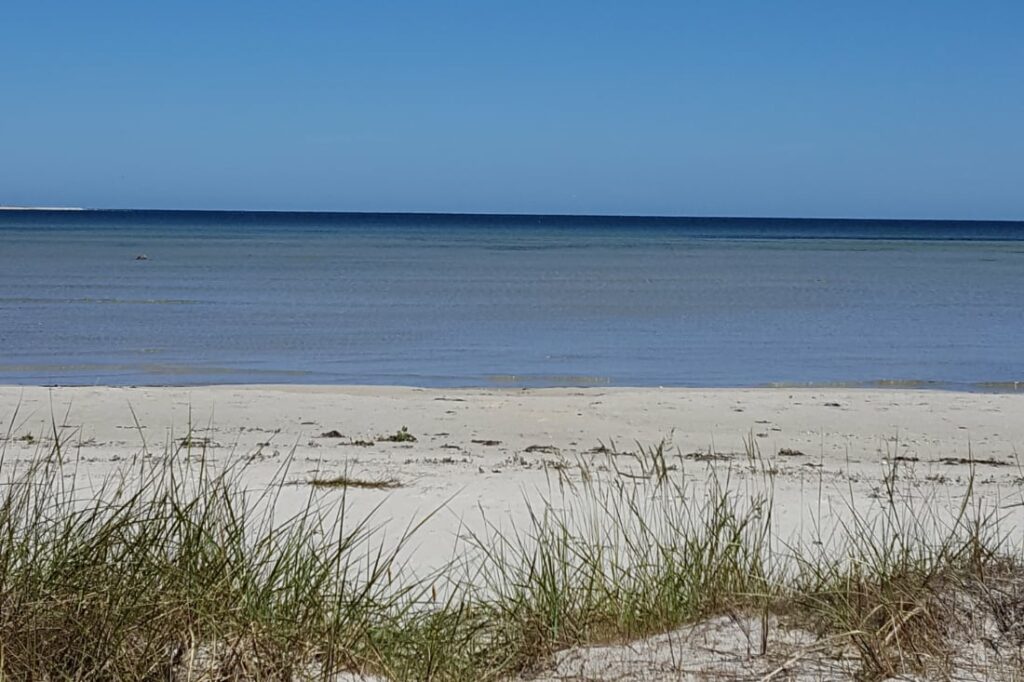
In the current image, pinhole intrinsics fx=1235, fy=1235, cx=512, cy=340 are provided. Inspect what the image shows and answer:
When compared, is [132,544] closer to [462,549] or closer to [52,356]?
[462,549]

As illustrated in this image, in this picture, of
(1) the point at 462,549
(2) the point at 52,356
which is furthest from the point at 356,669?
(2) the point at 52,356

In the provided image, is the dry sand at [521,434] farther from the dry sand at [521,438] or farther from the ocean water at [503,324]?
the ocean water at [503,324]

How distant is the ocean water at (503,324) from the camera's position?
17.3m

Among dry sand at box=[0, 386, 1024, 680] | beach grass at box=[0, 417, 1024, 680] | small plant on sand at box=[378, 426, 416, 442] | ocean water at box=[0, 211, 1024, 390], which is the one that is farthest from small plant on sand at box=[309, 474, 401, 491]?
ocean water at box=[0, 211, 1024, 390]

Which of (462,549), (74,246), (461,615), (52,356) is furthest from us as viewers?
(74,246)

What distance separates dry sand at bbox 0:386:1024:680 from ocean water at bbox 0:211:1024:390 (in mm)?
2147

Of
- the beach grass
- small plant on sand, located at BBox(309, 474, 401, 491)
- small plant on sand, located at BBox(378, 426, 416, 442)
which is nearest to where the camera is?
the beach grass

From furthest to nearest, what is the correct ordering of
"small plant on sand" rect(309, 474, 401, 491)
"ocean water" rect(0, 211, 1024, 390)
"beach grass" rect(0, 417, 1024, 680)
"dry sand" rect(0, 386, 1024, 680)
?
"ocean water" rect(0, 211, 1024, 390) < "small plant on sand" rect(309, 474, 401, 491) < "dry sand" rect(0, 386, 1024, 680) < "beach grass" rect(0, 417, 1024, 680)

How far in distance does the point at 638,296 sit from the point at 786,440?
20.4 m

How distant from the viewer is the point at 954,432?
481 inches

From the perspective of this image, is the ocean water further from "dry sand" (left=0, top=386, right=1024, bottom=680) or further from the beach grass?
the beach grass

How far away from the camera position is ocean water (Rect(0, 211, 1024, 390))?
17.3 m

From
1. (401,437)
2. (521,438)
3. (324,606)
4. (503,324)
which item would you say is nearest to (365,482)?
(401,437)

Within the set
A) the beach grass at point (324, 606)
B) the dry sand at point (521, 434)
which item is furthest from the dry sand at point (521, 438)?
the beach grass at point (324, 606)
